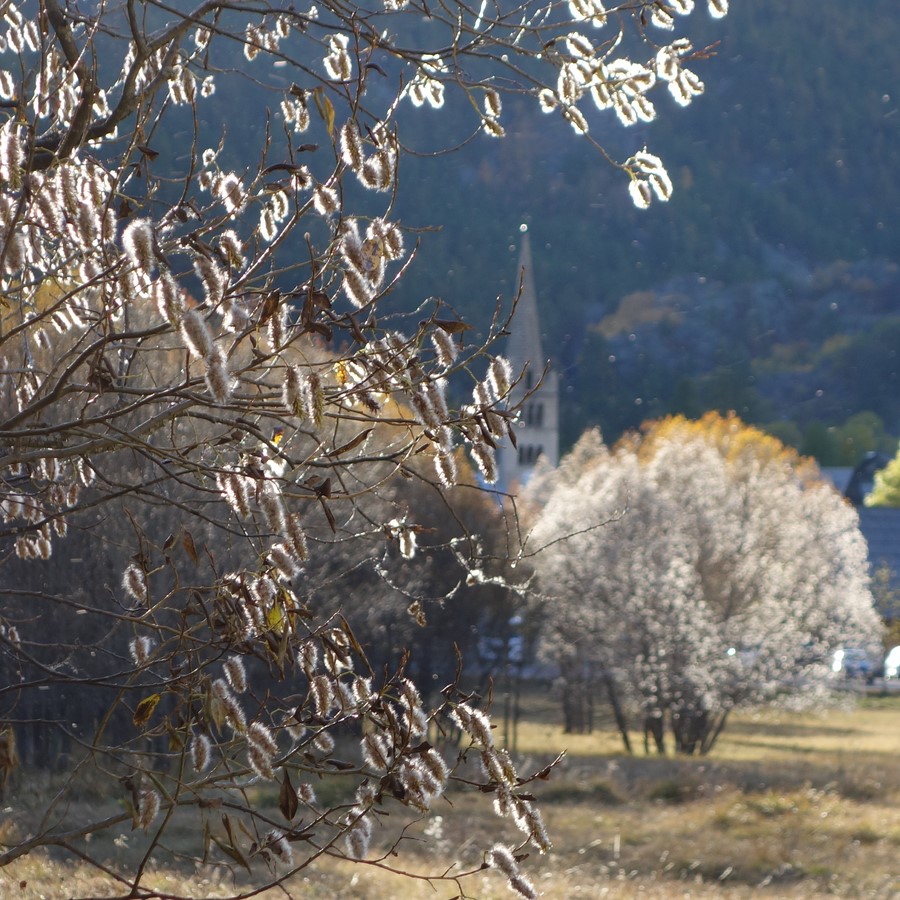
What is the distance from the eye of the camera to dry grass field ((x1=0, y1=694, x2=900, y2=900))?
1084cm

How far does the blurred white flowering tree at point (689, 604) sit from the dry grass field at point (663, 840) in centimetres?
224

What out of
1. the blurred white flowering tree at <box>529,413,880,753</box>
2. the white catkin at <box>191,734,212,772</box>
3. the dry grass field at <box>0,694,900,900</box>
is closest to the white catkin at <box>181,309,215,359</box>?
the white catkin at <box>191,734,212,772</box>

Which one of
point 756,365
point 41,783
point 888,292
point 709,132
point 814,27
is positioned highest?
point 814,27

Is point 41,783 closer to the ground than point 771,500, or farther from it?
closer to the ground

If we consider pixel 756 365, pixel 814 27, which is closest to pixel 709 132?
pixel 814 27

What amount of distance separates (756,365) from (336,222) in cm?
13172

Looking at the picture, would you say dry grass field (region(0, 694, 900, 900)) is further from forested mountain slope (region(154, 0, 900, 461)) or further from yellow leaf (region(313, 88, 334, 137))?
forested mountain slope (region(154, 0, 900, 461))

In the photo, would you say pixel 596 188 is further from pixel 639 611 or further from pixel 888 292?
pixel 639 611

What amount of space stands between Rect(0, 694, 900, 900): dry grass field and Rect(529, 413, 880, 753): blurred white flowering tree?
224cm

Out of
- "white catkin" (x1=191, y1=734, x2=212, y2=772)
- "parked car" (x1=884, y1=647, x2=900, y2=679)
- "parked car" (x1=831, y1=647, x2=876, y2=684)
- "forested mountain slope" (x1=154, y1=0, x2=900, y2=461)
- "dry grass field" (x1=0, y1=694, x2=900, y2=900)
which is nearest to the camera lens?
"white catkin" (x1=191, y1=734, x2=212, y2=772)

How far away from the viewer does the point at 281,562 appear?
2850 mm

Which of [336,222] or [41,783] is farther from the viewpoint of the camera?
[41,783]

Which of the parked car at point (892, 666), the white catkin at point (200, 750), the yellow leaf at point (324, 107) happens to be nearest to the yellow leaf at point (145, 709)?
the white catkin at point (200, 750)

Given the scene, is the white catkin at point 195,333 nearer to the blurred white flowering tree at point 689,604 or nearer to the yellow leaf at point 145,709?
the yellow leaf at point 145,709
